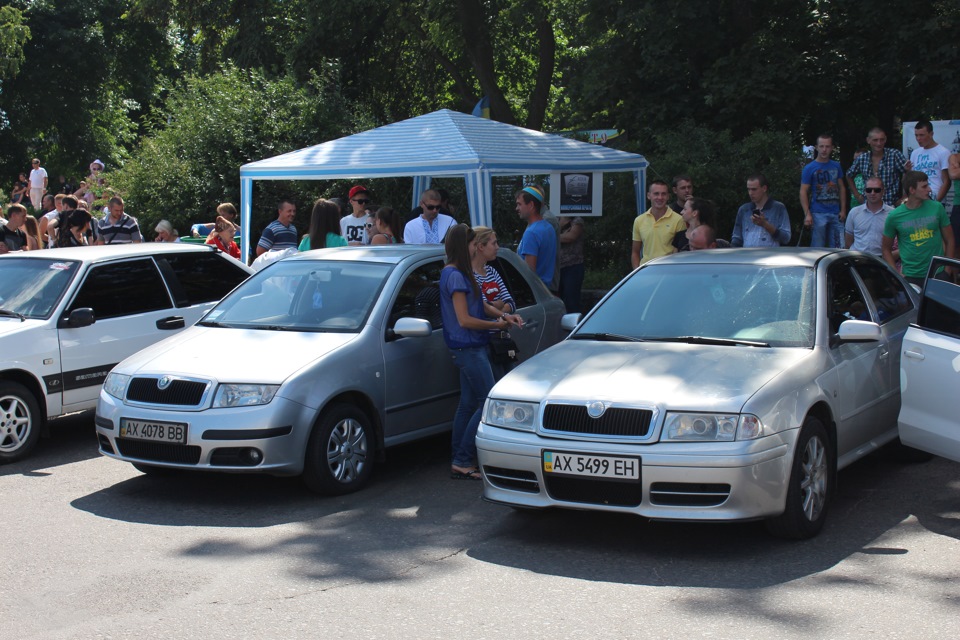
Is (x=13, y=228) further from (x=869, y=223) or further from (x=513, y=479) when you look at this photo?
(x=513, y=479)

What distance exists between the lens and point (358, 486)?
7.63m

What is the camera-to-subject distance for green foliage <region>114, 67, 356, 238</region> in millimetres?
21297

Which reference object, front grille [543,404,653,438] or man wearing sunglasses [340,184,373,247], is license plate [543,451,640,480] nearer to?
front grille [543,404,653,438]

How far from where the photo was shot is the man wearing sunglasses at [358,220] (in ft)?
42.8

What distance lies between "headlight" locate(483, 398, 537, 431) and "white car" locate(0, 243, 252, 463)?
13.6 ft

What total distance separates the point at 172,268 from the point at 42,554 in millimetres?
4160

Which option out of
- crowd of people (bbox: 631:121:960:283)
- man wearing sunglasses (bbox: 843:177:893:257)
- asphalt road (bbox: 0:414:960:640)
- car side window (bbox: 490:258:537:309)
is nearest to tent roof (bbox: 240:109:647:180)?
crowd of people (bbox: 631:121:960:283)

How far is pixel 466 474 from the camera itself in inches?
313

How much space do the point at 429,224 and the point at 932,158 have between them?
239 inches

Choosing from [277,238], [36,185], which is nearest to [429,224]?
[277,238]

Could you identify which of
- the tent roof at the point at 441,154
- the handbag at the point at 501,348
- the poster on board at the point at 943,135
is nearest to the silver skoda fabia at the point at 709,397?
the handbag at the point at 501,348

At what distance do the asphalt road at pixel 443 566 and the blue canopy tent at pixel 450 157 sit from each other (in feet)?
17.0

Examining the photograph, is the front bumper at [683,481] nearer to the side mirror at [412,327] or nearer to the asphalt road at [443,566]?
the asphalt road at [443,566]

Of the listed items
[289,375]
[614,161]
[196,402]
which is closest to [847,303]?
[289,375]
